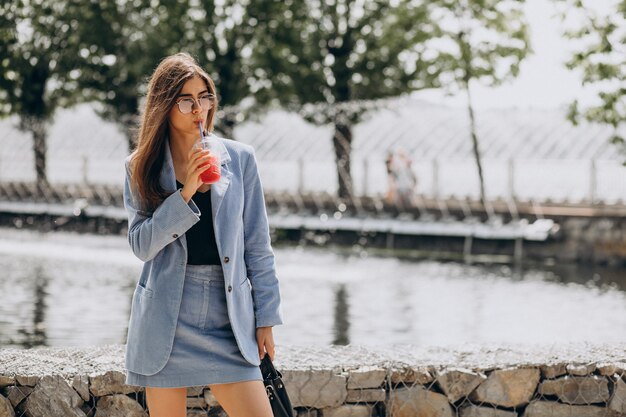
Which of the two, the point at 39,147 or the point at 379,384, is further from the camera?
the point at 39,147

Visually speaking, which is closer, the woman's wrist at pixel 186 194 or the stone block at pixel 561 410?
the woman's wrist at pixel 186 194

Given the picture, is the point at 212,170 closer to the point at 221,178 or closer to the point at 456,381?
the point at 221,178

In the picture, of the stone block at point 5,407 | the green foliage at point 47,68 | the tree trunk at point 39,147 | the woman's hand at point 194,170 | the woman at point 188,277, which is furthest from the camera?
the tree trunk at point 39,147

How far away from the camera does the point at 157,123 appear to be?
3.70 metres

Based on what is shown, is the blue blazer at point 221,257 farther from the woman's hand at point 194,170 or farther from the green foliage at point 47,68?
the green foliage at point 47,68

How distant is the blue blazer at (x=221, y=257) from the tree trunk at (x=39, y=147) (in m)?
33.5

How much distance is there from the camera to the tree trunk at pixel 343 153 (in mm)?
31953

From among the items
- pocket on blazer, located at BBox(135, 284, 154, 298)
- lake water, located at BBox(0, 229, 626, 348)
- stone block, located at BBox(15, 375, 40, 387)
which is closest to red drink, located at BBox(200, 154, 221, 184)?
pocket on blazer, located at BBox(135, 284, 154, 298)

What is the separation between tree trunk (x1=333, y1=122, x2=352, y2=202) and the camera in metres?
32.0

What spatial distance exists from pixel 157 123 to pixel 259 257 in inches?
20.3

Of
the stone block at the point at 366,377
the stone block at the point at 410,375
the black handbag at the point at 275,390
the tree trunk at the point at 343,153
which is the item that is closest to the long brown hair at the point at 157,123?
the black handbag at the point at 275,390

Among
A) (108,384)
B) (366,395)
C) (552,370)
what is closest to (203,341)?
(108,384)

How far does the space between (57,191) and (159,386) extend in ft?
102

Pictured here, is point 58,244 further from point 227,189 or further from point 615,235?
point 227,189
